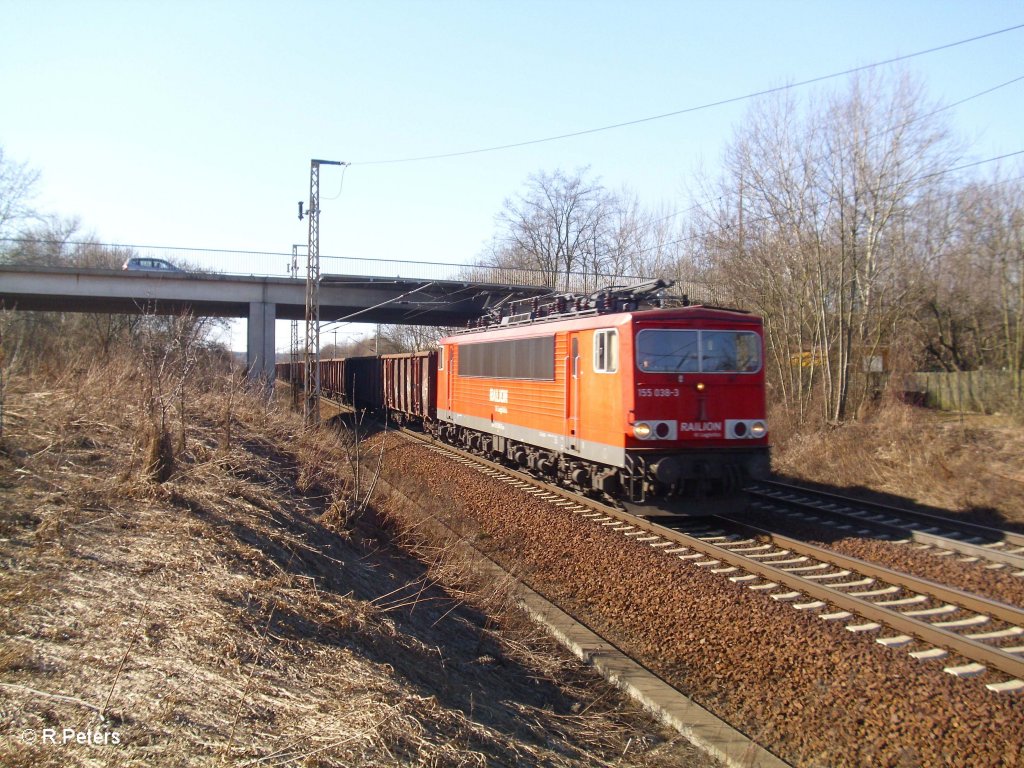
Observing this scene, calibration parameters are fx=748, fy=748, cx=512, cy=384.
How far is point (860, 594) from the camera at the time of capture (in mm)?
7707

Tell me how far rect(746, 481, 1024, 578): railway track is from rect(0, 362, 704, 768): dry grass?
5.97 meters

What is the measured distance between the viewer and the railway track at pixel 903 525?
9.29 m

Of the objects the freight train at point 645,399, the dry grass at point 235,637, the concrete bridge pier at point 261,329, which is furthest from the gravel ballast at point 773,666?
the concrete bridge pier at point 261,329

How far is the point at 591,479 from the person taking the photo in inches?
487

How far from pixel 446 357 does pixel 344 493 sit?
11249 millimetres

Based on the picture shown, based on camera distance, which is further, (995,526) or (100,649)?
(995,526)

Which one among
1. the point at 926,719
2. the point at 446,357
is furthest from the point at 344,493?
the point at 446,357

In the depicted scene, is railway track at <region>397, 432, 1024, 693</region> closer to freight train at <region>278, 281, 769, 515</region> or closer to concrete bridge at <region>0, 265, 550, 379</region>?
freight train at <region>278, 281, 769, 515</region>

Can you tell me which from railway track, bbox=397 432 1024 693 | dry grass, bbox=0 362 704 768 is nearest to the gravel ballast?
railway track, bbox=397 432 1024 693

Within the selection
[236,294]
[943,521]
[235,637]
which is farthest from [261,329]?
[235,637]

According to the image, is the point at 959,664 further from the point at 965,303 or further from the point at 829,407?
the point at 965,303

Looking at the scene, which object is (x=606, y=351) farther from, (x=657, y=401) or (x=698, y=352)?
(x=698, y=352)

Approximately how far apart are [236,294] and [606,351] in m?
23.2

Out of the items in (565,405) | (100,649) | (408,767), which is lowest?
(408,767)
